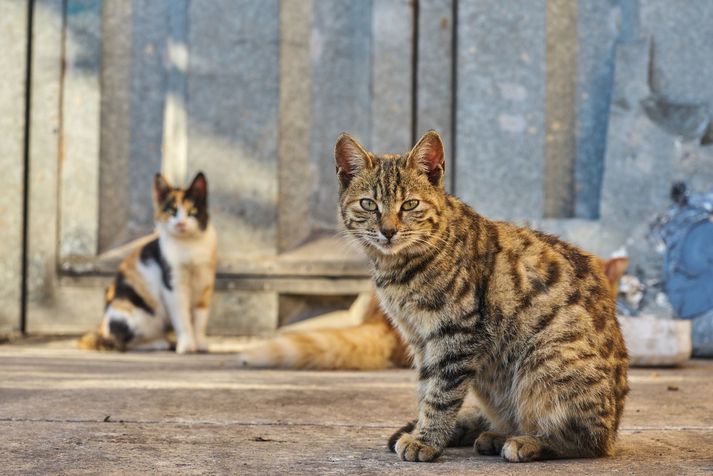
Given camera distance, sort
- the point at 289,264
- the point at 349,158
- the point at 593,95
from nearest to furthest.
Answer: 1. the point at 349,158
2. the point at 593,95
3. the point at 289,264

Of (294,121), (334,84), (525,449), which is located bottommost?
(525,449)

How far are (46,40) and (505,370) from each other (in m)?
6.79

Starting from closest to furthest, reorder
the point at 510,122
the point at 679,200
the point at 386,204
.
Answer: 1. the point at 386,204
2. the point at 679,200
3. the point at 510,122

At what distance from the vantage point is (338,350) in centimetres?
566

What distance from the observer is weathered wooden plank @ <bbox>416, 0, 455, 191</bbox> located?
8547 millimetres

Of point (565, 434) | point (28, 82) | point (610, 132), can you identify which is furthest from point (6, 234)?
point (565, 434)

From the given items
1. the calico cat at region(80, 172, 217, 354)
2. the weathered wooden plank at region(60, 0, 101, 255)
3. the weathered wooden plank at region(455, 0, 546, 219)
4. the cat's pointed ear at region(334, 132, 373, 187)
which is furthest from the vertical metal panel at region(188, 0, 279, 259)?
the cat's pointed ear at region(334, 132, 373, 187)

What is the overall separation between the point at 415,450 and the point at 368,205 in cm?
88

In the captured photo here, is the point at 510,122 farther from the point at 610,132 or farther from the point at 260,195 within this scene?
the point at 260,195

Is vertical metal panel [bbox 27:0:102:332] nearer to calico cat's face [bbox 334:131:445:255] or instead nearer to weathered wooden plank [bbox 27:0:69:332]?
weathered wooden plank [bbox 27:0:69:332]

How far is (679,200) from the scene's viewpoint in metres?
7.69

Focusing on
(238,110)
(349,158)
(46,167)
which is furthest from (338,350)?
(46,167)

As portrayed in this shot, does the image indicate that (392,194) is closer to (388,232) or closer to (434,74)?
(388,232)

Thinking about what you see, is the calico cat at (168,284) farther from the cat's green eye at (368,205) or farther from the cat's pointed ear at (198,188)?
the cat's green eye at (368,205)
